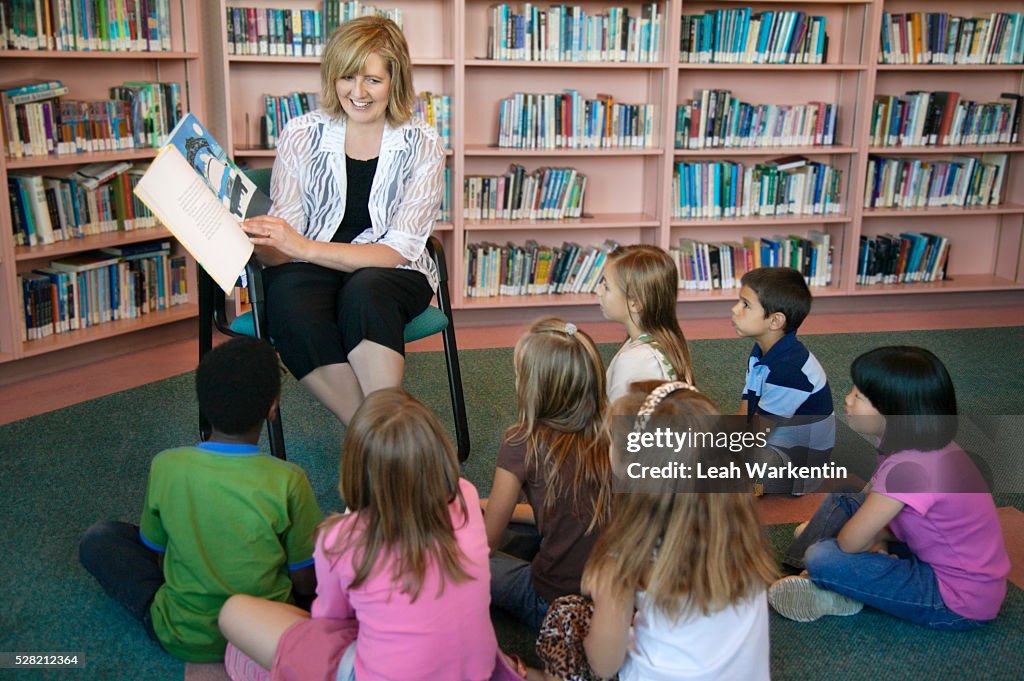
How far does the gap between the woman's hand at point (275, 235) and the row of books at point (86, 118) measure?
1534 millimetres

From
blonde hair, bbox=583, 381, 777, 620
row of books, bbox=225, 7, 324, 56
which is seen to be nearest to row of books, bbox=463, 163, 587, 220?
row of books, bbox=225, 7, 324, 56

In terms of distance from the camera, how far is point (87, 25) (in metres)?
3.66

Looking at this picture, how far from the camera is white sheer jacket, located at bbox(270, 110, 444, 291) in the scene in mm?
2721

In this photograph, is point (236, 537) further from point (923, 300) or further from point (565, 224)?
point (923, 300)

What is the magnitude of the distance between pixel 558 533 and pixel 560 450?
15 centimetres

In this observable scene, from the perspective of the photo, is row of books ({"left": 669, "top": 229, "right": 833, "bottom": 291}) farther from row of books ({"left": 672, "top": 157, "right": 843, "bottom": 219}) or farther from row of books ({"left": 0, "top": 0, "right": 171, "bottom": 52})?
row of books ({"left": 0, "top": 0, "right": 171, "bottom": 52})

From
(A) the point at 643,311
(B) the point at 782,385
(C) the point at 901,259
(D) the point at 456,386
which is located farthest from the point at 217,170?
(C) the point at 901,259

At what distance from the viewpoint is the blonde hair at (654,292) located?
2.45 m

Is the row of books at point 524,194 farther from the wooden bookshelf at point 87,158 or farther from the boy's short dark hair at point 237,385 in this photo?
the boy's short dark hair at point 237,385

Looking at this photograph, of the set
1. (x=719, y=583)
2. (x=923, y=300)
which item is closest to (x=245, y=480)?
(x=719, y=583)

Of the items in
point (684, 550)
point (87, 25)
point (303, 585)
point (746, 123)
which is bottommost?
point (303, 585)

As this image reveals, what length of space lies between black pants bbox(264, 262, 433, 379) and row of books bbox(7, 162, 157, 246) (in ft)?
4.85

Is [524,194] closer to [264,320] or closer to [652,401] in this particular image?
[264,320]

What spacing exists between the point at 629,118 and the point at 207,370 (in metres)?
2.92
